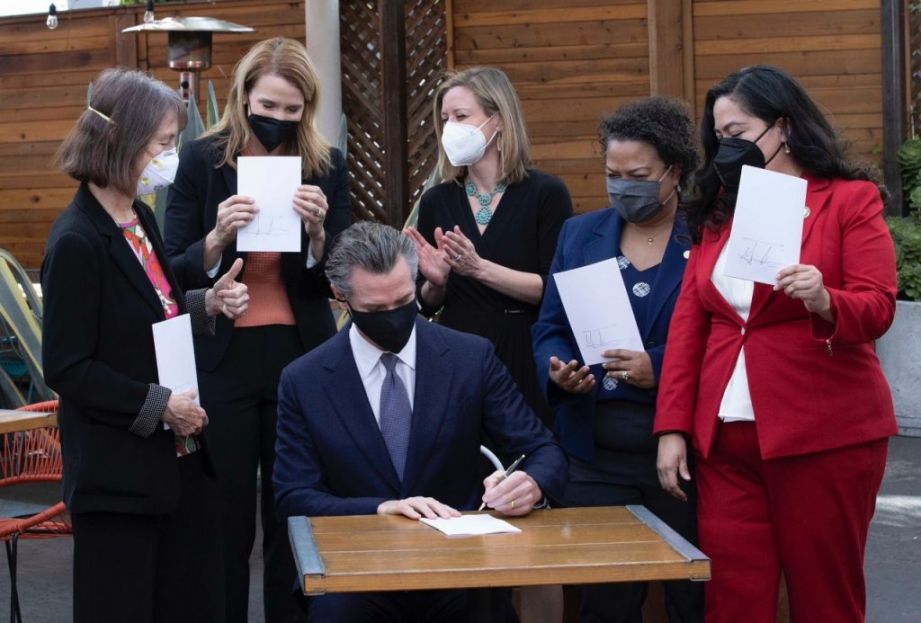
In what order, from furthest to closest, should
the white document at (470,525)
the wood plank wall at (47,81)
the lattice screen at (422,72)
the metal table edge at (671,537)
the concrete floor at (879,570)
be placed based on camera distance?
the wood plank wall at (47,81)
the lattice screen at (422,72)
the concrete floor at (879,570)
the white document at (470,525)
the metal table edge at (671,537)

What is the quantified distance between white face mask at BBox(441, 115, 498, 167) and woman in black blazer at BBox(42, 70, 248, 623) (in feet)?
3.55

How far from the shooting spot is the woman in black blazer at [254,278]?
14.3 feet

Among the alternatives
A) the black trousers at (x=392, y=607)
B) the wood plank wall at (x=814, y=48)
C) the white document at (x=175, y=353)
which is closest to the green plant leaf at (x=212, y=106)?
the white document at (x=175, y=353)

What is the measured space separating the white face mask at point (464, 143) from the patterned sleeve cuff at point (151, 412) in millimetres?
1432

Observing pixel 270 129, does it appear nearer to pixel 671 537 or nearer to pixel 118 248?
Result: pixel 118 248

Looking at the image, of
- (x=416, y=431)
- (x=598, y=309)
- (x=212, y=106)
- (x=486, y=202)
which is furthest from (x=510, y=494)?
(x=212, y=106)

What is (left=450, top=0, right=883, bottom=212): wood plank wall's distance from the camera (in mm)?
10250

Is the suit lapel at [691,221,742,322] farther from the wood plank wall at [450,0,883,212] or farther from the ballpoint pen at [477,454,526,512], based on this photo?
the wood plank wall at [450,0,883,212]

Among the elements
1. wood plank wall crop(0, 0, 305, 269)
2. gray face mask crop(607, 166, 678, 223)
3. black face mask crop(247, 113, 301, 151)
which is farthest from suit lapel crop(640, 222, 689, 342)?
wood plank wall crop(0, 0, 305, 269)

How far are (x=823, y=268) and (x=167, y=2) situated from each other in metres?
10.3

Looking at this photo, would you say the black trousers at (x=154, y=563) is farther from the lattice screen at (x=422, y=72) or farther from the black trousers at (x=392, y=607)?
the lattice screen at (x=422, y=72)

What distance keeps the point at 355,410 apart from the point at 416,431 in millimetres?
166

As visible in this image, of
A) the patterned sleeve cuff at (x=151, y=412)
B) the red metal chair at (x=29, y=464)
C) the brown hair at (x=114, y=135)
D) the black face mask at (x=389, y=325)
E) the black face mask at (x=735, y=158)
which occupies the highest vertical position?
the brown hair at (x=114, y=135)

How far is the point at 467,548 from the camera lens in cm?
301
